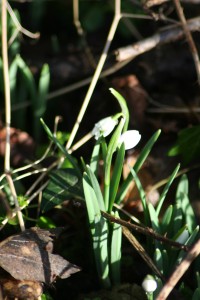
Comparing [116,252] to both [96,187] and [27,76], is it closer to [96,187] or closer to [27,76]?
[96,187]

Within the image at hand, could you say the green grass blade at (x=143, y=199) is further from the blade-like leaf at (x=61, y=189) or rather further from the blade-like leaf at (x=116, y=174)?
the blade-like leaf at (x=61, y=189)

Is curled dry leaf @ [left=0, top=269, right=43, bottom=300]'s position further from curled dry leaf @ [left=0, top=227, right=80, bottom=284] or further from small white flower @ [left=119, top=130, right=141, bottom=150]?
small white flower @ [left=119, top=130, right=141, bottom=150]

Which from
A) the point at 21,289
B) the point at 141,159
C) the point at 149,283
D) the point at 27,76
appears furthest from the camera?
the point at 27,76

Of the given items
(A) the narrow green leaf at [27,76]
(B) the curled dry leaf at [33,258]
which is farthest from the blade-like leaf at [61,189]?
(A) the narrow green leaf at [27,76]

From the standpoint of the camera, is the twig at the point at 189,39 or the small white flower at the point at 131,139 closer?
the small white flower at the point at 131,139

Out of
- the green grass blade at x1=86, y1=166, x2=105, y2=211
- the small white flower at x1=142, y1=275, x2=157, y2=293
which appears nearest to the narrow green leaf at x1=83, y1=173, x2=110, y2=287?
the green grass blade at x1=86, y1=166, x2=105, y2=211

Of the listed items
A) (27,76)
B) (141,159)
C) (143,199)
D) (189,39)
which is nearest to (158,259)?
(143,199)
